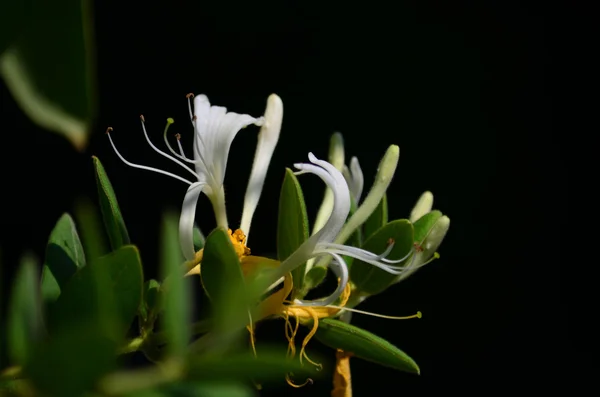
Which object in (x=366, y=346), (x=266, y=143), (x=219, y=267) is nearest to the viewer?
(x=219, y=267)

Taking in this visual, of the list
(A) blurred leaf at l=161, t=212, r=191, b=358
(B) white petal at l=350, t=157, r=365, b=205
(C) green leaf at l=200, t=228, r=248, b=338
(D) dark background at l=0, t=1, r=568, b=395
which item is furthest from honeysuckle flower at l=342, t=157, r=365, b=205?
(D) dark background at l=0, t=1, r=568, b=395

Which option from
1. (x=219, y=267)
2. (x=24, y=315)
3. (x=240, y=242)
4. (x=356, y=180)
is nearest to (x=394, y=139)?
(x=356, y=180)

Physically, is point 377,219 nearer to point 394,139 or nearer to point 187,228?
point 187,228

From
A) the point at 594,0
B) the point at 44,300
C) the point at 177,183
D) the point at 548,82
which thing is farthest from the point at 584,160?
the point at 44,300

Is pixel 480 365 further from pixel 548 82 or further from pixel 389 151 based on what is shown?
pixel 389 151

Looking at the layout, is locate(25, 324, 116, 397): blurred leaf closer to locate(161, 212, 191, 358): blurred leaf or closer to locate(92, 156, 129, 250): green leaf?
locate(161, 212, 191, 358): blurred leaf
